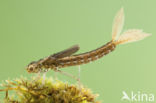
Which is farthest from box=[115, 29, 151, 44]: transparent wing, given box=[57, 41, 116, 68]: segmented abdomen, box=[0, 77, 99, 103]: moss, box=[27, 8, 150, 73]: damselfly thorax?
box=[0, 77, 99, 103]: moss

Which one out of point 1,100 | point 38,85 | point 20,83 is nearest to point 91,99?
point 38,85

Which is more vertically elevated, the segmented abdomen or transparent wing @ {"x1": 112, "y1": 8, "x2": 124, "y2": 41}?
transparent wing @ {"x1": 112, "y1": 8, "x2": 124, "y2": 41}

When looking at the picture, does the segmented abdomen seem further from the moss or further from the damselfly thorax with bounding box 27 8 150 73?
the moss

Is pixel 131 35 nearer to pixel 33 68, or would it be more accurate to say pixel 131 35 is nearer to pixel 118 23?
pixel 118 23

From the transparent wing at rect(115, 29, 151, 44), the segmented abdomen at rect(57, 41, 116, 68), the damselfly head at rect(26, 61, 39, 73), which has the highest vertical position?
the transparent wing at rect(115, 29, 151, 44)

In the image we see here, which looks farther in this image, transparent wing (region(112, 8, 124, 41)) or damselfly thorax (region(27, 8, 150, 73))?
transparent wing (region(112, 8, 124, 41))

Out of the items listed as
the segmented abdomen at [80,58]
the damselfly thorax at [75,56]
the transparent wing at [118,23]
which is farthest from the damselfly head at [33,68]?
the transparent wing at [118,23]

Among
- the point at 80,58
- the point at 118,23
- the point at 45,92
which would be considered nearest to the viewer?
the point at 45,92

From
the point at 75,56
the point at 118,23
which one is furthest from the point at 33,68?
the point at 118,23

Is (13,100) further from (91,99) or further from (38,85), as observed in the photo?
(91,99)
